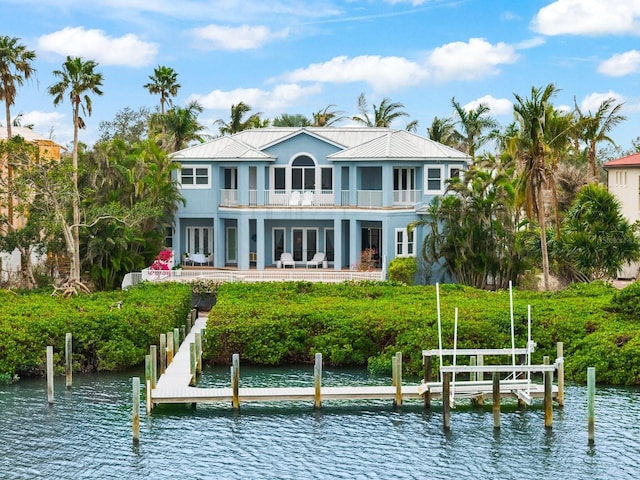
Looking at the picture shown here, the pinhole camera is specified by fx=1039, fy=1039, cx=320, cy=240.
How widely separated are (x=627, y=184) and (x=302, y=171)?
57.7ft

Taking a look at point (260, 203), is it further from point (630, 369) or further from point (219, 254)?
point (630, 369)

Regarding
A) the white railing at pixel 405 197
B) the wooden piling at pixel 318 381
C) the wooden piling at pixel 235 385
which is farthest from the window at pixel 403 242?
the wooden piling at pixel 235 385

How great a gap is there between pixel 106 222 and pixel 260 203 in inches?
311

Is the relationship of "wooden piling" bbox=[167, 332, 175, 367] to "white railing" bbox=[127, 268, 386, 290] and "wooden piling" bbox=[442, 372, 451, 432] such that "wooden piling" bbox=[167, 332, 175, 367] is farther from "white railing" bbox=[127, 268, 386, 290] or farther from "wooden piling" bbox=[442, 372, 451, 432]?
"wooden piling" bbox=[442, 372, 451, 432]

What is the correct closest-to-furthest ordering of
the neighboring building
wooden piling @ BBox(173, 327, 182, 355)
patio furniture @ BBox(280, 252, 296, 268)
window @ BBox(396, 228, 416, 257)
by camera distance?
1. wooden piling @ BBox(173, 327, 182, 355)
2. window @ BBox(396, 228, 416, 257)
3. patio furniture @ BBox(280, 252, 296, 268)
4. the neighboring building

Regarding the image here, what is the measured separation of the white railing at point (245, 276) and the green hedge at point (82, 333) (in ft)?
23.2

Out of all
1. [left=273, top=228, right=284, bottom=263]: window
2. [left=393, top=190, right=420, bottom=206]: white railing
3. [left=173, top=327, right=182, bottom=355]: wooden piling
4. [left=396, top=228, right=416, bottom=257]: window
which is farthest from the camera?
[left=273, top=228, right=284, bottom=263]: window

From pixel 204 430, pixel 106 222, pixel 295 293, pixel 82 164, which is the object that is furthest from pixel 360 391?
pixel 82 164

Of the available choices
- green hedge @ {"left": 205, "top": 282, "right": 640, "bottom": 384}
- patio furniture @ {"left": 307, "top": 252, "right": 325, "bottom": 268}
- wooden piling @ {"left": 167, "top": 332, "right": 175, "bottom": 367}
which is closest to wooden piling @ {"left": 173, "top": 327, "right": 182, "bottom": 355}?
wooden piling @ {"left": 167, "top": 332, "right": 175, "bottom": 367}

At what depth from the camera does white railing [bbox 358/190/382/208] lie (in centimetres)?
4781

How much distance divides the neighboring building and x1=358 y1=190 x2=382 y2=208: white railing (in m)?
14.0

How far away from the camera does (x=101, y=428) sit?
25641mm

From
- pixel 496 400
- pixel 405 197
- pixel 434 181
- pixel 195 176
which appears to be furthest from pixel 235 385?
pixel 195 176

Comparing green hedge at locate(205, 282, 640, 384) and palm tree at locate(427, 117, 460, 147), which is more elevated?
palm tree at locate(427, 117, 460, 147)
